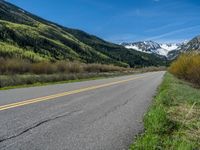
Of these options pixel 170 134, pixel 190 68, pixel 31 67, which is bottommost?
pixel 170 134

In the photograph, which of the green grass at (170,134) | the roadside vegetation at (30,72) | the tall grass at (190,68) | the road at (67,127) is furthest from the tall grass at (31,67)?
the green grass at (170,134)

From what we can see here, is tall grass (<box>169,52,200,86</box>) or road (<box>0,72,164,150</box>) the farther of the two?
tall grass (<box>169,52,200,86</box>)

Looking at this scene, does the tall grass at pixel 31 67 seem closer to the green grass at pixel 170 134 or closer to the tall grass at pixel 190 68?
the tall grass at pixel 190 68

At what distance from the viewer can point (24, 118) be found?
27.0ft

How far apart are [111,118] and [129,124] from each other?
0.90 metres

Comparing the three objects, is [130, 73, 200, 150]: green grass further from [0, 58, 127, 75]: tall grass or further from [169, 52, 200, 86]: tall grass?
[169, 52, 200, 86]: tall grass

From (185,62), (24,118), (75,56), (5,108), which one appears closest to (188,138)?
(24,118)

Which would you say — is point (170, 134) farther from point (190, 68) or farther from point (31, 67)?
point (190, 68)

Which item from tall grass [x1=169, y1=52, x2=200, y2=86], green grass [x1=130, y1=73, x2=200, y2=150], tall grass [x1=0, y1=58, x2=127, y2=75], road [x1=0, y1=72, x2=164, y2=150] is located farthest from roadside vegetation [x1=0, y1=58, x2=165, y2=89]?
green grass [x1=130, y1=73, x2=200, y2=150]

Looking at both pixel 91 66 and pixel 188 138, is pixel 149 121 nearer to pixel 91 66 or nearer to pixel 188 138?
pixel 188 138

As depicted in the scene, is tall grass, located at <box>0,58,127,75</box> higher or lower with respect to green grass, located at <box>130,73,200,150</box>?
higher

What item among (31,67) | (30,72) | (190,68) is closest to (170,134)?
(30,72)

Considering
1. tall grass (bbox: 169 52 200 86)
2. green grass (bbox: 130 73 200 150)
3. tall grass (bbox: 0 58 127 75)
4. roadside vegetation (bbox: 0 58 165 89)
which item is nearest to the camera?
green grass (bbox: 130 73 200 150)

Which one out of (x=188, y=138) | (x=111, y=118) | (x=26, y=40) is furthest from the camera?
(x=26, y=40)
